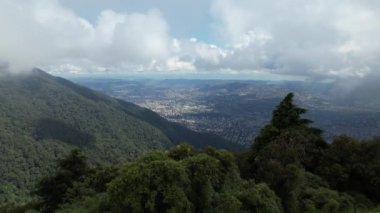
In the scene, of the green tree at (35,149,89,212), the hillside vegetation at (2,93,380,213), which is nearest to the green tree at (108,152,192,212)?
the hillside vegetation at (2,93,380,213)

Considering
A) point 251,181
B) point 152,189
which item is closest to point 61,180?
point 251,181

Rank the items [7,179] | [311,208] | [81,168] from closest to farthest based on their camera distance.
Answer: [311,208], [81,168], [7,179]

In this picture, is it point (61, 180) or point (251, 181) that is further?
point (61, 180)

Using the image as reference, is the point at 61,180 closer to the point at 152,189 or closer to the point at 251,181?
the point at 251,181

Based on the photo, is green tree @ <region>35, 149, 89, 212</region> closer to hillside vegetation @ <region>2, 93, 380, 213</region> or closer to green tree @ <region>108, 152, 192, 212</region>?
hillside vegetation @ <region>2, 93, 380, 213</region>

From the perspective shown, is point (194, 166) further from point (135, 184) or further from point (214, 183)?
point (135, 184)

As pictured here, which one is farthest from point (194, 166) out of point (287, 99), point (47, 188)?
point (47, 188)

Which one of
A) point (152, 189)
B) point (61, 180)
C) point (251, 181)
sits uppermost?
point (152, 189)

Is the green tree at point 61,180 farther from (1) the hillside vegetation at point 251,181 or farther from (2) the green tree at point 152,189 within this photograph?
(2) the green tree at point 152,189
